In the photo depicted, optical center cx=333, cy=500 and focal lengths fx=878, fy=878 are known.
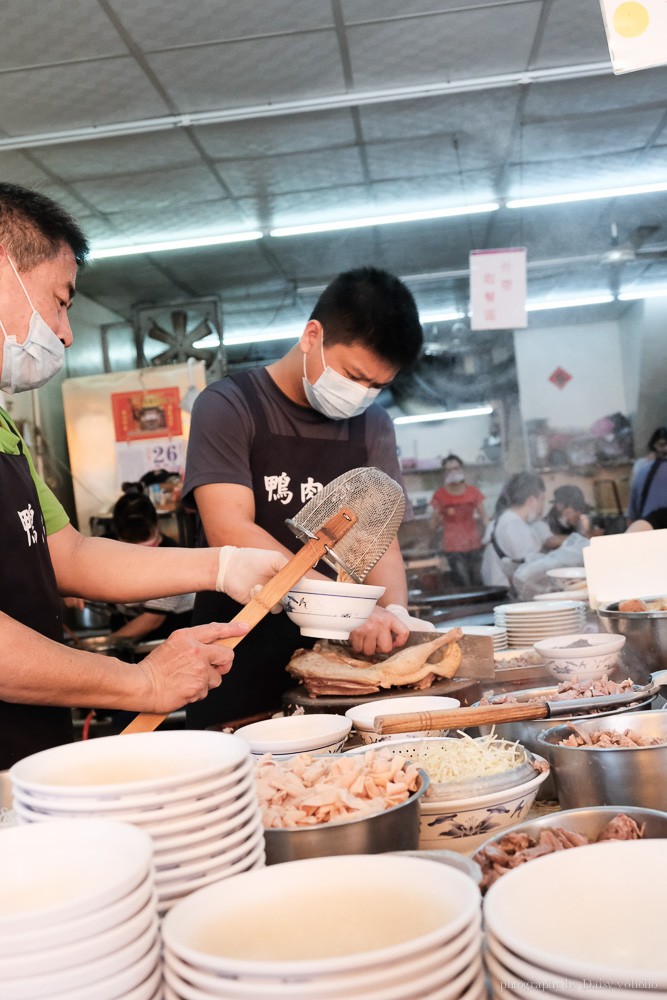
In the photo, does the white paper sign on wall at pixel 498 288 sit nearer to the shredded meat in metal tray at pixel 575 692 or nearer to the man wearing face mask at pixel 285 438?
the man wearing face mask at pixel 285 438

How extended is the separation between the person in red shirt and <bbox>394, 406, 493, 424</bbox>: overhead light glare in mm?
961

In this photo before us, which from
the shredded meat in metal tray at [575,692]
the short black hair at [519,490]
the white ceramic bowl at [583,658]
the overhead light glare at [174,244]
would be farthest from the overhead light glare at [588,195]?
the shredded meat in metal tray at [575,692]

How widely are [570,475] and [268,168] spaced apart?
607 cm

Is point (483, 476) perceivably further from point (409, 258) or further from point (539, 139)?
point (539, 139)

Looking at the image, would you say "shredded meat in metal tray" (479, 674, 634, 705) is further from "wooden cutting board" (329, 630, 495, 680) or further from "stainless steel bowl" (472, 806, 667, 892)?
"stainless steel bowl" (472, 806, 667, 892)

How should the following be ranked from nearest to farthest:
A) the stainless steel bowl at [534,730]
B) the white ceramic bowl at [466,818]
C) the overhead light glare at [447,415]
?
1. the white ceramic bowl at [466,818]
2. the stainless steel bowl at [534,730]
3. the overhead light glare at [447,415]

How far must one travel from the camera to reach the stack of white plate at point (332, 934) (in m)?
0.67

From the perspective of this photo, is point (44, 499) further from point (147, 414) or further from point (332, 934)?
point (147, 414)

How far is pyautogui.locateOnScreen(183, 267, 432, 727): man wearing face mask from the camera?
276cm

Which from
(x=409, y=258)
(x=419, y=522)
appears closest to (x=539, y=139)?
(x=409, y=258)

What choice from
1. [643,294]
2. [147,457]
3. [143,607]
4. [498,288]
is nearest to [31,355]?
[143,607]

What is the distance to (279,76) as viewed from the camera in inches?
216

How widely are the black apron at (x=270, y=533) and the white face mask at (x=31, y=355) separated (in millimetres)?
811

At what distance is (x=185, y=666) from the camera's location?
1.74 metres
